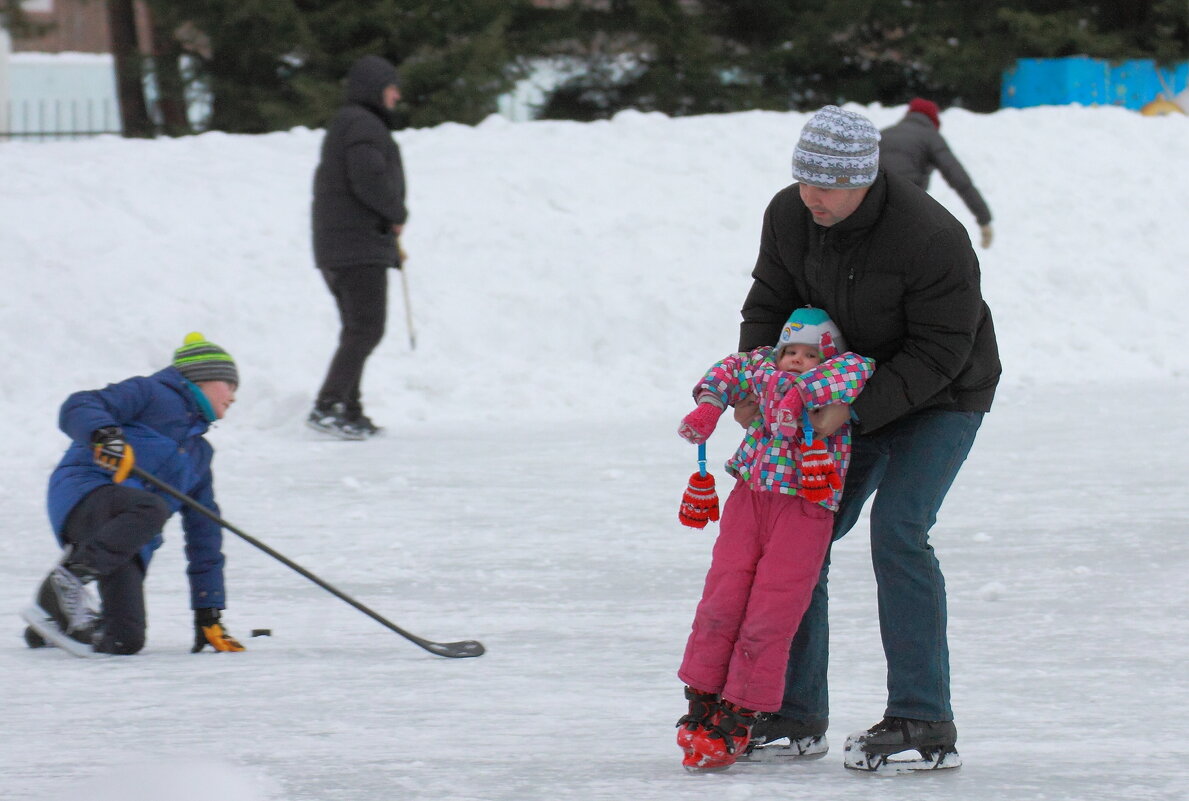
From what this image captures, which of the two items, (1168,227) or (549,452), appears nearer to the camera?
(549,452)

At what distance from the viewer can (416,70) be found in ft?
57.8

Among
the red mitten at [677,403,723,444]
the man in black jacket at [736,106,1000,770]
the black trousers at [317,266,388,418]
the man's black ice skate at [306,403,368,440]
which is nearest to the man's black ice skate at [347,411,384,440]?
the man's black ice skate at [306,403,368,440]

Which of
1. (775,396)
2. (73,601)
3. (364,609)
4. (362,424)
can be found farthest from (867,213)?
(362,424)

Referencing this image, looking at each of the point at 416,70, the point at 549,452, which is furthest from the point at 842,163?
the point at 416,70

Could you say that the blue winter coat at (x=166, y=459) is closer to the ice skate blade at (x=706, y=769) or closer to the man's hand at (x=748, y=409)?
the ice skate blade at (x=706, y=769)

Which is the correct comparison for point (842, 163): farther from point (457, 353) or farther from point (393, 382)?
point (457, 353)

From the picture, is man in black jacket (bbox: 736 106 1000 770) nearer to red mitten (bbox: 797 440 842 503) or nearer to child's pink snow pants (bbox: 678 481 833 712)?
red mitten (bbox: 797 440 842 503)

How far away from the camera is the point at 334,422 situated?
347 inches

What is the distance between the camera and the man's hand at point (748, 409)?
3.67 metres

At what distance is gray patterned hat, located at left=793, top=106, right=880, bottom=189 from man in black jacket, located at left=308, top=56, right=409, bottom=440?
17.6ft

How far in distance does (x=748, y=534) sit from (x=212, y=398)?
197 centimetres

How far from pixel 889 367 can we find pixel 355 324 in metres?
5.44

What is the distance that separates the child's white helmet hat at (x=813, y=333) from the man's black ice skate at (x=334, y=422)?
17.7ft

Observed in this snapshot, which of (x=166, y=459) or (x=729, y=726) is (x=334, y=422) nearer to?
(x=166, y=459)
